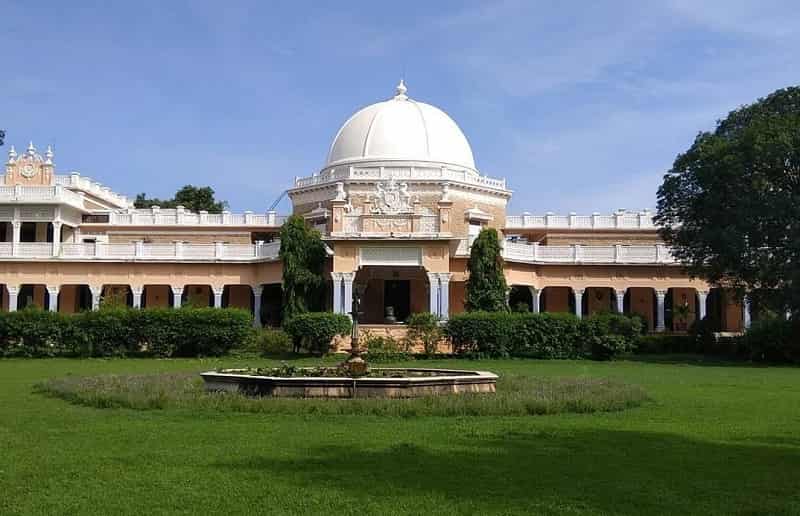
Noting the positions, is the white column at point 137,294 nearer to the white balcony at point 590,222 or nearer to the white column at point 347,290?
the white column at point 347,290

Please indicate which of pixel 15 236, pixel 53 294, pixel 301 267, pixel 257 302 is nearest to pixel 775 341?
pixel 301 267

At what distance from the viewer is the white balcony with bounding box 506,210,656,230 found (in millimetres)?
46156

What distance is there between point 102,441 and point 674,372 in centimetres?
1800

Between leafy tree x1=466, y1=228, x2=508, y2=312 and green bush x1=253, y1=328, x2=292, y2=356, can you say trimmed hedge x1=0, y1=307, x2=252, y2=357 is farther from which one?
leafy tree x1=466, y1=228, x2=508, y2=312

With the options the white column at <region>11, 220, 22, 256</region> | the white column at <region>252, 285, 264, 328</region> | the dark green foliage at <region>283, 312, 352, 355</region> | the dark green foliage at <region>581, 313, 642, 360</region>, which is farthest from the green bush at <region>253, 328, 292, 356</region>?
the white column at <region>11, 220, 22, 256</region>

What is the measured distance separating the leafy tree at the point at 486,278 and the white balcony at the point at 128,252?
12.0 m

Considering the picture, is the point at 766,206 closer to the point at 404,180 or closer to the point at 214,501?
the point at 404,180

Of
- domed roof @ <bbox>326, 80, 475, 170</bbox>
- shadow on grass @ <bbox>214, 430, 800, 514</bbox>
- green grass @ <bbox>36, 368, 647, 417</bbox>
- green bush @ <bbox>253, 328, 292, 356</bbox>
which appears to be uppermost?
domed roof @ <bbox>326, 80, 475, 170</bbox>

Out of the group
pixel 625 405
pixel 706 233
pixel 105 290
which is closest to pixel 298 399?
pixel 625 405

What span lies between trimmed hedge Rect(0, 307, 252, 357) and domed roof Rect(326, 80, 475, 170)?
16.5m

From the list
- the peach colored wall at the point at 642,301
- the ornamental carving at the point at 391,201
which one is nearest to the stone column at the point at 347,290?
the ornamental carving at the point at 391,201

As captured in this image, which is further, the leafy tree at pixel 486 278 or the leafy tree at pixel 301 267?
the leafy tree at pixel 301 267

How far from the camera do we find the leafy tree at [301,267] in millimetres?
36031

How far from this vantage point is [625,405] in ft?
48.1
